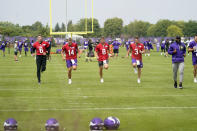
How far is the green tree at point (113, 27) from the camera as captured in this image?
392 ft

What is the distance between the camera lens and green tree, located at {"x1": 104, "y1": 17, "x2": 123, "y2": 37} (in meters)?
120

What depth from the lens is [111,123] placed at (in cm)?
794

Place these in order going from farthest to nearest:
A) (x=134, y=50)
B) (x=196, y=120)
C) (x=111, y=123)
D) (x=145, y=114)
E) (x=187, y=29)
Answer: (x=187, y=29), (x=134, y=50), (x=145, y=114), (x=196, y=120), (x=111, y=123)

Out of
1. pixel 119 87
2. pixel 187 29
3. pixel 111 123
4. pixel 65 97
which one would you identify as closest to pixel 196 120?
pixel 111 123

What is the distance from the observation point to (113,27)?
122688mm

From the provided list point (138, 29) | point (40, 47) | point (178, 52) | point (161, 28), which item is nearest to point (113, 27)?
point (138, 29)

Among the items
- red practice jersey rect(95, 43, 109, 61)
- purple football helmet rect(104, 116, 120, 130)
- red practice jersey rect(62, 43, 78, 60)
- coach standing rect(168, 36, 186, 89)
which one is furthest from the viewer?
red practice jersey rect(95, 43, 109, 61)

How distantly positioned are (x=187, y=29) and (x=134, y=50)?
94.0 metres

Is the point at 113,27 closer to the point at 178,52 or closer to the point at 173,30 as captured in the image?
the point at 173,30

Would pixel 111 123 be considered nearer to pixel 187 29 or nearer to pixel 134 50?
pixel 134 50

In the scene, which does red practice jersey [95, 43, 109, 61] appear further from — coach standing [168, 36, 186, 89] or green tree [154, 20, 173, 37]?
green tree [154, 20, 173, 37]

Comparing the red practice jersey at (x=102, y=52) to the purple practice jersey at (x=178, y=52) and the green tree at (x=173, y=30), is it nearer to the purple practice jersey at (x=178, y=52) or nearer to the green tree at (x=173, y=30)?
the purple practice jersey at (x=178, y=52)

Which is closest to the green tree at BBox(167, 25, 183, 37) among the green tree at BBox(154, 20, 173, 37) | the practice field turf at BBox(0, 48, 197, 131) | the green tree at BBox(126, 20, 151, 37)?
the green tree at BBox(154, 20, 173, 37)

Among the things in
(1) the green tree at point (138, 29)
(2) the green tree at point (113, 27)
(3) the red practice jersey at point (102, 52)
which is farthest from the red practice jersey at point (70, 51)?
(1) the green tree at point (138, 29)
